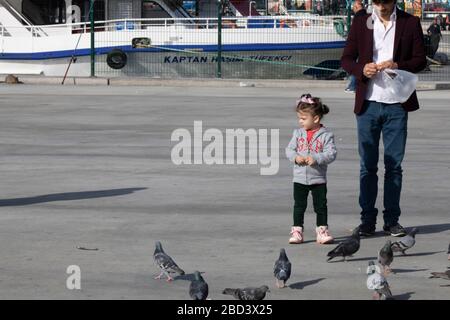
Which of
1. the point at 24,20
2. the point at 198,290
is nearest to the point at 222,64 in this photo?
the point at 24,20

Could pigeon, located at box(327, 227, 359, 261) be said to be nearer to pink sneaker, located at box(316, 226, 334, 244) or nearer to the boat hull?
pink sneaker, located at box(316, 226, 334, 244)

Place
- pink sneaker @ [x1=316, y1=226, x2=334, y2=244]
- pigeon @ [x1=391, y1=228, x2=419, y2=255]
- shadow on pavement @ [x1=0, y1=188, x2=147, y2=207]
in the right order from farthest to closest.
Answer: shadow on pavement @ [x1=0, y1=188, x2=147, y2=207] → pink sneaker @ [x1=316, y1=226, x2=334, y2=244] → pigeon @ [x1=391, y1=228, x2=419, y2=255]

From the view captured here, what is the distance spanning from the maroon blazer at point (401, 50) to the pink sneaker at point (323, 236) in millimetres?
1060

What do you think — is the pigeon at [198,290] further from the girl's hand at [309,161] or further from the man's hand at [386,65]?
the man's hand at [386,65]

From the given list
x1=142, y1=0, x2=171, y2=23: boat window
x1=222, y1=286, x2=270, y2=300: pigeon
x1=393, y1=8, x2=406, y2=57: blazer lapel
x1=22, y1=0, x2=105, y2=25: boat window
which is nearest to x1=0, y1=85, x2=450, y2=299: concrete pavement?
x1=222, y1=286, x2=270, y2=300: pigeon

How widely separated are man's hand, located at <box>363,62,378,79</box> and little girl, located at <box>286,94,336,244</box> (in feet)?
1.46

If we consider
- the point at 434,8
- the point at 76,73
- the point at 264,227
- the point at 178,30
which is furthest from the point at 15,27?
the point at 434,8

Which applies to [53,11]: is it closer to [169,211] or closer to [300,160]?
[169,211]

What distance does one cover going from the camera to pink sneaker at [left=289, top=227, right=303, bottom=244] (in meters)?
9.51

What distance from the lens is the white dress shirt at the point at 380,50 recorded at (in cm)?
980

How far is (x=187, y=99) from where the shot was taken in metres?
22.8

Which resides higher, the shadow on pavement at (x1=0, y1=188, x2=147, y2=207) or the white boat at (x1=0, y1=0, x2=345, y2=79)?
the white boat at (x1=0, y1=0, x2=345, y2=79)

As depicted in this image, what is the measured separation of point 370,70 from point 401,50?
393mm
